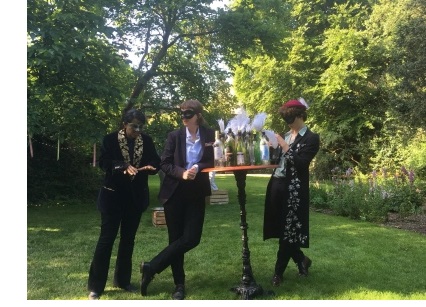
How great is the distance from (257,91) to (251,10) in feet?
13.0

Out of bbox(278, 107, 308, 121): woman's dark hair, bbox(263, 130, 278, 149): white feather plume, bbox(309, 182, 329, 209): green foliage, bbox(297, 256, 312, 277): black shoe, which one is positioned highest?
bbox(278, 107, 308, 121): woman's dark hair

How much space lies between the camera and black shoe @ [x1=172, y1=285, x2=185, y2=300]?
8.01ft

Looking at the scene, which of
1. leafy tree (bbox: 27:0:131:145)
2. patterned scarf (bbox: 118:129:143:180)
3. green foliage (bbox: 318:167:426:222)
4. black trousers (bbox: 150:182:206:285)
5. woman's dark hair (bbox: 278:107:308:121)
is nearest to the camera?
black trousers (bbox: 150:182:206:285)

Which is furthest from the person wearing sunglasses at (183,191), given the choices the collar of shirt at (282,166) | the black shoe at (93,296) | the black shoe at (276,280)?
the black shoe at (276,280)

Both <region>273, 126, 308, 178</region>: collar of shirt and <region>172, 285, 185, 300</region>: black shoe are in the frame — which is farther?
<region>273, 126, 308, 178</region>: collar of shirt

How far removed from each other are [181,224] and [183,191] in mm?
199

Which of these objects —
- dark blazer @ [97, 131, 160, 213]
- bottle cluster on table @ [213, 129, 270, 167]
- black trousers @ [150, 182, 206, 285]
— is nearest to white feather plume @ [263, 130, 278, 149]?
bottle cluster on table @ [213, 129, 270, 167]

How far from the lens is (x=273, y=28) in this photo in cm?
766

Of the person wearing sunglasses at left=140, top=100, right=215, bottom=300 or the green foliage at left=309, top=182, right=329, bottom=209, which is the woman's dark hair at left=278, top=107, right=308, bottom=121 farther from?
the green foliage at left=309, top=182, right=329, bottom=209

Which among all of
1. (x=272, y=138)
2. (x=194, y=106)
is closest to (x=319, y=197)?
(x=272, y=138)

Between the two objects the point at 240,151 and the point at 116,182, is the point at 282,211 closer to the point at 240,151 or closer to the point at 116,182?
the point at 240,151

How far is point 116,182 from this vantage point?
244 cm

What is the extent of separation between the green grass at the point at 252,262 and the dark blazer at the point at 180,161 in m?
0.62

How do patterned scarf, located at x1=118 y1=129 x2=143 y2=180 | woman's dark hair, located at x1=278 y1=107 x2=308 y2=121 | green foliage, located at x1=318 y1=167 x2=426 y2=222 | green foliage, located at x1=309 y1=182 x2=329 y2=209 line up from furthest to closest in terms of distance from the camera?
1. green foliage, located at x1=309 y1=182 x2=329 y2=209
2. green foliage, located at x1=318 y1=167 x2=426 y2=222
3. woman's dark hair, located at x1=278 y1=107 x2=308 y2=121
4. patterned scarf, located at x1=118 y1=129 x2=143 y2=180
